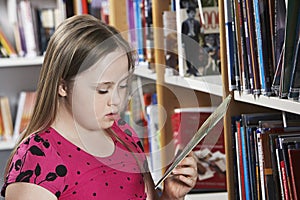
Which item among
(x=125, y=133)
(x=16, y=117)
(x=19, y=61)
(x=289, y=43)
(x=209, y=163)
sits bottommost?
(x=16, y=117)

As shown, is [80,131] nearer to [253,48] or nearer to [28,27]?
[253,48]

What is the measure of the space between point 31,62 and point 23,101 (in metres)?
0.19

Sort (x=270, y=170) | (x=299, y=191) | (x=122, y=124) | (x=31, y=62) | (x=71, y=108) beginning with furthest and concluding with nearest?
(x=31, y=62)
(x=122, y=124)
(x=71, y=108)
(x=270, y=170)
(x=299, y=191)

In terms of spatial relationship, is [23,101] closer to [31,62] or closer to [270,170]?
[31,62]

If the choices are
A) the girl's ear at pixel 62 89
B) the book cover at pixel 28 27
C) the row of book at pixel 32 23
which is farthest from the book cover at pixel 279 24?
the book cover at pixel 28 27

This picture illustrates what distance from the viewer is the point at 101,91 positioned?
4.12 ft

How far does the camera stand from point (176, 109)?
208 cm

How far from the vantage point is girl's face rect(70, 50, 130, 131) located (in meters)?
1.26

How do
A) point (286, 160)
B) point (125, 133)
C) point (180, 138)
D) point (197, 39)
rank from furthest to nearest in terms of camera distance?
1. point (180, 138)
2. point (197, 39)
3. point (125, 133)
4. point (286, 160)

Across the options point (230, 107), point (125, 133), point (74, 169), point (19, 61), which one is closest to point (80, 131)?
point (74, 169)

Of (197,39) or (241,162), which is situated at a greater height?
(197,39)

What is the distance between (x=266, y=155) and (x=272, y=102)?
137mm

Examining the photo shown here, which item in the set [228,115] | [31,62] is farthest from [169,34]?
[31,62]

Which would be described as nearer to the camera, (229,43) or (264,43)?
(264,43)
